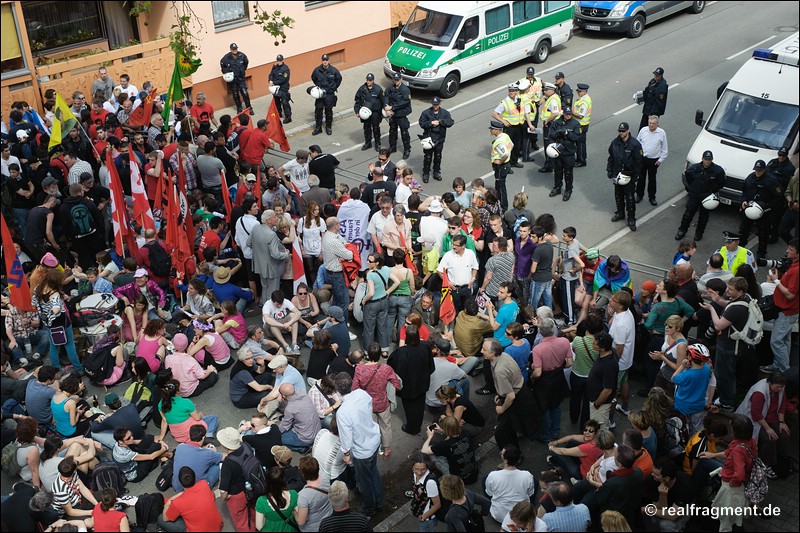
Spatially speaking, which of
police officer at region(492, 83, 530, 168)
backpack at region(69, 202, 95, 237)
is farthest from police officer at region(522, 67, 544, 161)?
backpack at region(69, 202, 95, 237)

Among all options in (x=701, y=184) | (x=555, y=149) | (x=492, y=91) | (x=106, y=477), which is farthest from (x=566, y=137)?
(x=106, y=477)

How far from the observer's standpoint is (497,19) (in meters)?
22.6

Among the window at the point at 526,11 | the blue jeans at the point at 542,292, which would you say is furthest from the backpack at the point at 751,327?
the window at the point at 526,11

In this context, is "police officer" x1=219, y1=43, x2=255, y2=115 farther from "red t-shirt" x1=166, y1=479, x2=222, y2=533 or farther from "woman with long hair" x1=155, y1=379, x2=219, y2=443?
"red t-shirt" x1=166, y1=479, x2=222, y2=533

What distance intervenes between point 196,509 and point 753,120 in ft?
40.6

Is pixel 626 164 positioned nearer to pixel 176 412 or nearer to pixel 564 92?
pixel 564 92

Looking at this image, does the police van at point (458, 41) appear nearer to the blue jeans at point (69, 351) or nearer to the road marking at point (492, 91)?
the road marking at point (492, 91)

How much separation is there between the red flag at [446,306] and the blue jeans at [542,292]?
123 centimetres

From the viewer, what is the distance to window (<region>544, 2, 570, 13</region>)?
78.3ft

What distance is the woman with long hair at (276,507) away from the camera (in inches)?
342

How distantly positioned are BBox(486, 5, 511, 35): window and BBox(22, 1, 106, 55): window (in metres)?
9.56

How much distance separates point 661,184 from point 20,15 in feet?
45.6

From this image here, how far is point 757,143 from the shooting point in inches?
618

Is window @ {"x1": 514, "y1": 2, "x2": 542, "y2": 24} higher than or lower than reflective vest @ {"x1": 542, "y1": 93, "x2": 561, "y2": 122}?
higher
